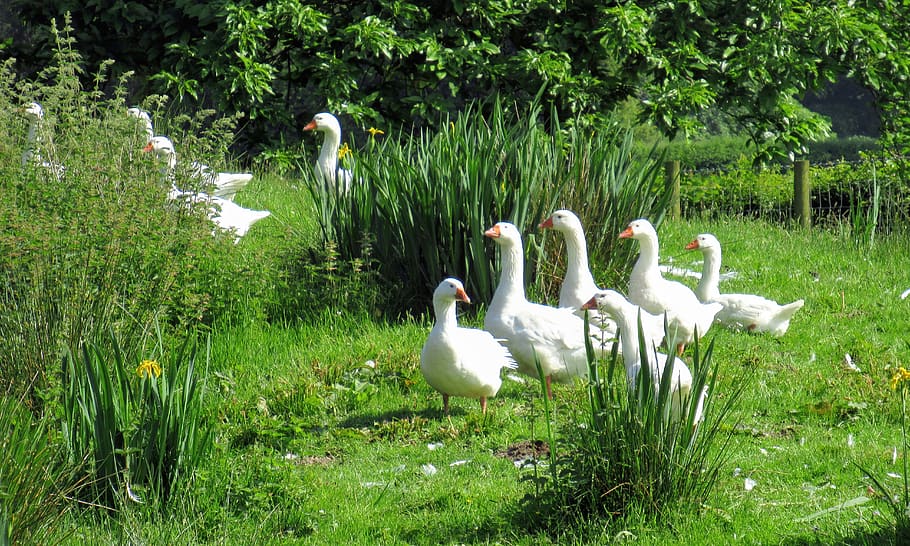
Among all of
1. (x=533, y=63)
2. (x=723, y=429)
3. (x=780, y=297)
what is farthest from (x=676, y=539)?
(x=533, y=63)

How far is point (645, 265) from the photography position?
7.97 m

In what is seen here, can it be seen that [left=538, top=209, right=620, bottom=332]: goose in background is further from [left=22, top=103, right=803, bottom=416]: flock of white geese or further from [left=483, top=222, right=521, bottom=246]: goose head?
[left=483, top=222, right=521, bottom=246]: goose head

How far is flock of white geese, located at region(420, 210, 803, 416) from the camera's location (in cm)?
599

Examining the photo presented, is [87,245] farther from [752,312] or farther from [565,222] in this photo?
[752,312]

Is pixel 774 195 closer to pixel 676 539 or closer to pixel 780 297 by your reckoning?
pixel 780 297

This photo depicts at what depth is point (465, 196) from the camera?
845 centimetres

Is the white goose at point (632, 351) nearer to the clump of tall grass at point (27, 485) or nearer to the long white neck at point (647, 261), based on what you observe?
the long white neck at point (647, 261)

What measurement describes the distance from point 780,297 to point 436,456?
498 centimetres

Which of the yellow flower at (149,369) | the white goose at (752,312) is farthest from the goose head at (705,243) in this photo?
the yellow flower at (149,369)

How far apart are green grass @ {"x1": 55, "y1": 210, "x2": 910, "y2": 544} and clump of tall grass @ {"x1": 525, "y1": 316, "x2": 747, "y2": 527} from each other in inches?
3.7

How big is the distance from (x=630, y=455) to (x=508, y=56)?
1154 cm

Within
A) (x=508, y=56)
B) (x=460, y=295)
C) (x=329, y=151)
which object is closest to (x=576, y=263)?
(x=460, y=295)

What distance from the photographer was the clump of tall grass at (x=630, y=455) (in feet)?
15.1

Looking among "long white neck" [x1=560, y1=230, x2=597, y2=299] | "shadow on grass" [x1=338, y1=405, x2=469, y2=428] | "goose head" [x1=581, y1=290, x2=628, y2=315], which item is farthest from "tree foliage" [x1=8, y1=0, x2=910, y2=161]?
"goose head" [x1=581, y1=290, x2=628, y2=315]
